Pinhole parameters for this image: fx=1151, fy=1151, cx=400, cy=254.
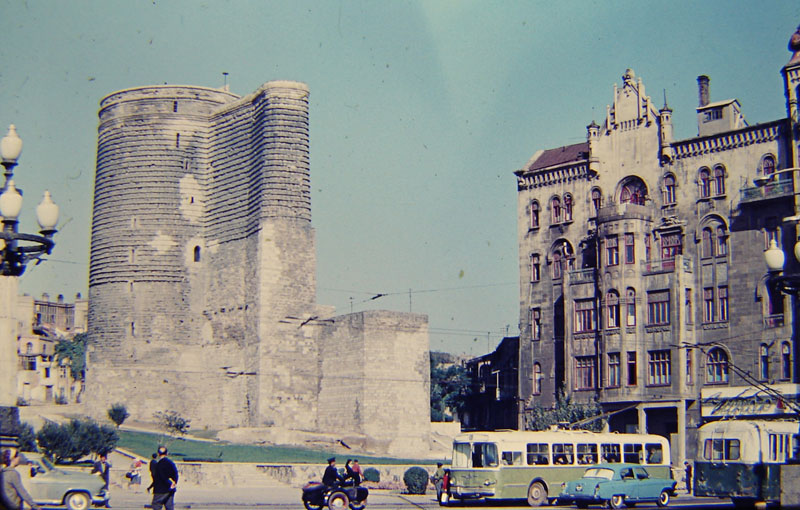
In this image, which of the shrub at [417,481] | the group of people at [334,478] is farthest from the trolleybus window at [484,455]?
the shrub at [417,481]

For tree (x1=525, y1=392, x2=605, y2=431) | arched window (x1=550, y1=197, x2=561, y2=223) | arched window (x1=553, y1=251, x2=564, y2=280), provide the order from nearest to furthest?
tree (x1=525, y1=392, x2=605, y2=431) → arched window (x1=553, y1=251, x2=564, y2=280) → arched window (x1=550, y1=197, x2=561, y2=223)

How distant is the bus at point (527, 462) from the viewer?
29.1 m

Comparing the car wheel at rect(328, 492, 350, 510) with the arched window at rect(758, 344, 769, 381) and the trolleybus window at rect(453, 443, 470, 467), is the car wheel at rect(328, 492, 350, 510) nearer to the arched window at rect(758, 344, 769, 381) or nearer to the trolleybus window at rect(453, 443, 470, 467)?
the trolleybus window at rect(453, 443, 470, 467)

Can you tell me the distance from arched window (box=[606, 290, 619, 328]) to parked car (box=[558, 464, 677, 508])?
2047 cm

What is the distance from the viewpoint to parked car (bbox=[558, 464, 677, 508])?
1097 inches

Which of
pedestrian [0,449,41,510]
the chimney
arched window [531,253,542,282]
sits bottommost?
pedestrian [0,449,41,510]

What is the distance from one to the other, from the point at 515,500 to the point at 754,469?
808 cm

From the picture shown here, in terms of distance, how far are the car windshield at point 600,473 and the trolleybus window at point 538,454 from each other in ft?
4.66

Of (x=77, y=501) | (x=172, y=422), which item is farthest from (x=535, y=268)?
(x=77, y=501)

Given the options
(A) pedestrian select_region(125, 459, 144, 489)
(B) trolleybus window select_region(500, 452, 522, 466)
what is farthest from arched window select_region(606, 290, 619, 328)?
(A) pedestrian select_region(125, 459, 144, 489)

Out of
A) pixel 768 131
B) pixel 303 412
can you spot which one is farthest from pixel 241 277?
pixel 768 131

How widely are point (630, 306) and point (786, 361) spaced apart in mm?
6932

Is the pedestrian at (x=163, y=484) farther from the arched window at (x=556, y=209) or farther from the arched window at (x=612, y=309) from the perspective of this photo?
the arched window at (x=556, y=209)

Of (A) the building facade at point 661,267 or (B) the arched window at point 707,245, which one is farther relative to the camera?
(B) the arched window at point 707,245
